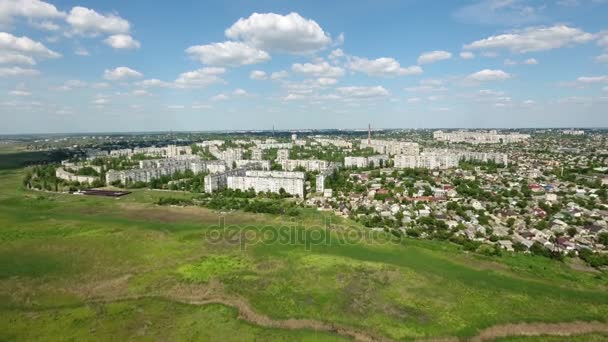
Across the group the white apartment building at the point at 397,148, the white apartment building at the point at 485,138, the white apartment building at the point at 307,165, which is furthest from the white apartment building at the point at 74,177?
the white apartment building at the point at 485,138

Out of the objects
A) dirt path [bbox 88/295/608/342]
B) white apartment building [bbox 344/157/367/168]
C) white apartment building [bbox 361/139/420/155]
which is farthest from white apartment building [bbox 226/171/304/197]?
white apartment building [bbox 361/139/420/155]

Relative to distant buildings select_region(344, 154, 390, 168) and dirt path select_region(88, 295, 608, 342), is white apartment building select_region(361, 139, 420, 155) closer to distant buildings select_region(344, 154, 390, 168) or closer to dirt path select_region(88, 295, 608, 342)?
distant buildings select_region(344, 154, 390, 168)

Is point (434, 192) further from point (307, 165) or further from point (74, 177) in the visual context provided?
point (74, 177)

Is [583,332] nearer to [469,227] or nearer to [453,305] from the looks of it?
[453,305]

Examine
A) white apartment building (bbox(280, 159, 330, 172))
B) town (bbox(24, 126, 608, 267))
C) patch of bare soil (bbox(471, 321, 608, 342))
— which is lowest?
patch of bare soil (bbox(471, 321, 608, 342))

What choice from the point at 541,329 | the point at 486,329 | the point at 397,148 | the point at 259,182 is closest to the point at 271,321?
the point at 486,329

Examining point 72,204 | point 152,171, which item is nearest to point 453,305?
point 72,204
